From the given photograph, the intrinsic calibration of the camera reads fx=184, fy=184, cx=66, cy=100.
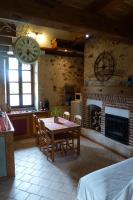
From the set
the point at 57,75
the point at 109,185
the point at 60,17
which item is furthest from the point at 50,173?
the point at 57,75

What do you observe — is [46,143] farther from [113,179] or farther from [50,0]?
[50,0]

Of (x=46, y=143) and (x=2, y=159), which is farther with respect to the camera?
(x=46, y=143)

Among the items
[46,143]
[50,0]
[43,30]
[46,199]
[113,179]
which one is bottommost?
[46,199]

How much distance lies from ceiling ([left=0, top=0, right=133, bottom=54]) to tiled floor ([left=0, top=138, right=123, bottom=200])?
2.59 meters

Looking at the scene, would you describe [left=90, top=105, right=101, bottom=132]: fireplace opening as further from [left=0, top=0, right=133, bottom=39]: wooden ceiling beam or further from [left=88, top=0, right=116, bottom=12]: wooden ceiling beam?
[left=88, top=0, right=116, bottom=12]: wooden ceiling beam

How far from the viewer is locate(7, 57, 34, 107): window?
5.80 meters

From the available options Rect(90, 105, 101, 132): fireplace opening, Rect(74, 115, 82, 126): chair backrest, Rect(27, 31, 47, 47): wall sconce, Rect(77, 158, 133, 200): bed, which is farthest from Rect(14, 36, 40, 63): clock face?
Rect(90, 105, 101, 132): fireplace opening

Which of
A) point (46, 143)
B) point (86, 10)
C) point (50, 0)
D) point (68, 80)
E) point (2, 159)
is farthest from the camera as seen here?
point (68, 80)

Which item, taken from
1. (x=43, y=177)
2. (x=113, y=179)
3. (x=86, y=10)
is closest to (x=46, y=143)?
(x=43, y=177)

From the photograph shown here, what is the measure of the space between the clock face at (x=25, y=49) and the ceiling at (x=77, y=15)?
2.73ft

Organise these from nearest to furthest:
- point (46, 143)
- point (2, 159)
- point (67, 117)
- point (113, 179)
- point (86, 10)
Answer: point (113, 179) < point (86, 10) < point (2, 159) < point (46, 143) < point (67, 117)

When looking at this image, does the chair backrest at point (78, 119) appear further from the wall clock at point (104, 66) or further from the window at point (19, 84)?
the window at point (19, 84)

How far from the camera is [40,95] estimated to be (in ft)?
19.7

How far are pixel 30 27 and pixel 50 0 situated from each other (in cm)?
319
